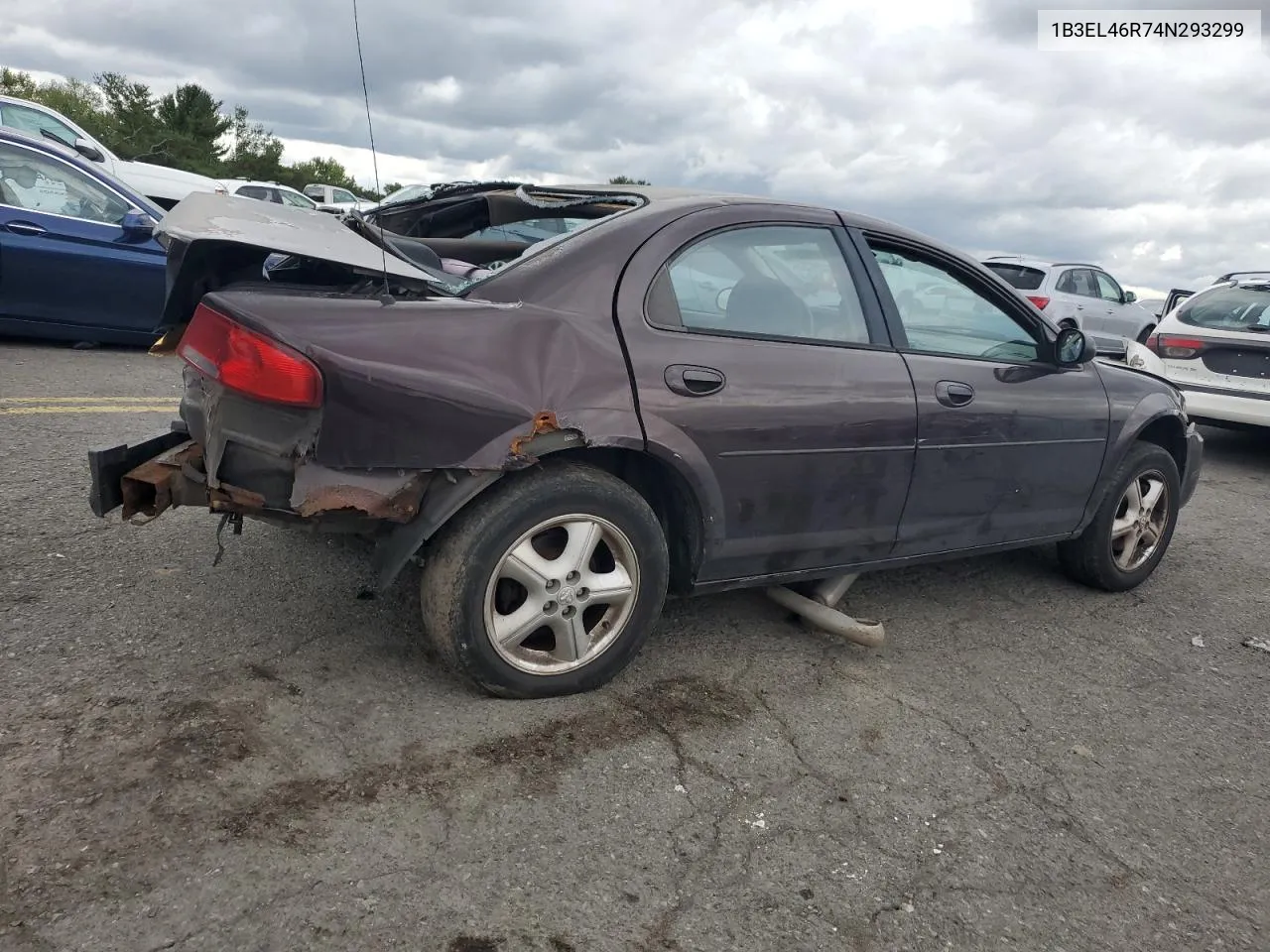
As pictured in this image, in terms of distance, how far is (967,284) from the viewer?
3.85m

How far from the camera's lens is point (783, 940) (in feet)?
6.87

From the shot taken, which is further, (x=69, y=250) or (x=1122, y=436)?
(x=69, y=250)

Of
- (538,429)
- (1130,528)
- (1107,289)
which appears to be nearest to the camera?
→ (538,429)

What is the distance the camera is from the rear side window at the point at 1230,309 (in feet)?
25.0

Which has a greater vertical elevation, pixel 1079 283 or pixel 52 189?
pixel 1079 283

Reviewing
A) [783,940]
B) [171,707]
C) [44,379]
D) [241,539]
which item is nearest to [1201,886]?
[783,940]

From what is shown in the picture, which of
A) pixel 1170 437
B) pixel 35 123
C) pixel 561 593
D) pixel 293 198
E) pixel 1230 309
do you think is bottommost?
pixel 561 593

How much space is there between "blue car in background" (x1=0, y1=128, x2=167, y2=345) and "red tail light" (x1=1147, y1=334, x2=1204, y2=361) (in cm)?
825

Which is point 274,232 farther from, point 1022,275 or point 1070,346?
point 1022,275

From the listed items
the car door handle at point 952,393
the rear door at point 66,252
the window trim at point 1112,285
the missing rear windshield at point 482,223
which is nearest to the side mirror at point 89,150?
the rear door at point 66,252

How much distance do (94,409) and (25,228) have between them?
2220mm

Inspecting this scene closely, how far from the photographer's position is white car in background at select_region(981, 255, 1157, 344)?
1265 cm

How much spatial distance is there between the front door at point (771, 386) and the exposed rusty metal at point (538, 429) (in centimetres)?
30

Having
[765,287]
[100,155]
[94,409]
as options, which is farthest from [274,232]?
[100,155]
